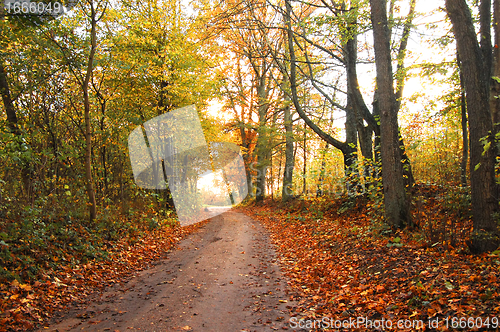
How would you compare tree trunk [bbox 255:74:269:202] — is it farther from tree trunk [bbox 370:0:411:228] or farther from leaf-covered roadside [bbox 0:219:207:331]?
leaf-covered roadside [bbox 0:219:207:331]

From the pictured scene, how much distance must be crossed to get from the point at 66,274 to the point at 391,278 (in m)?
6.32

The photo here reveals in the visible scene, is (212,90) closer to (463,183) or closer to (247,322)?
(463,183)

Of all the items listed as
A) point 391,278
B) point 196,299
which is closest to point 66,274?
point 196,299

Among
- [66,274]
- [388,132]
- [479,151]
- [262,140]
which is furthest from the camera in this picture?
[262,140]

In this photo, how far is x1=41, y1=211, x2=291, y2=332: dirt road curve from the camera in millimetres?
4344

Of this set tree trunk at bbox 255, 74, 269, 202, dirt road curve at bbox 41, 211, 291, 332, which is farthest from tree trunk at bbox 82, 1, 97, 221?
tree trunk at bbox 255, 74, 269, 202

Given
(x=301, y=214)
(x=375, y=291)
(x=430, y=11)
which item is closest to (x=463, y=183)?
(x=375, y=291)

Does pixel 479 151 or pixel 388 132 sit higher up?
pixel 388 132

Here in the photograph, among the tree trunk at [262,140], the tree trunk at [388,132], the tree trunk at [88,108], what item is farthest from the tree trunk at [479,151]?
the tree trunk at [262,140]

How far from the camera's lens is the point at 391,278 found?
5066mm

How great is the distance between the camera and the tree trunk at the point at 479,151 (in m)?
4.90

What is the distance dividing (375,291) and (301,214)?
9575mm

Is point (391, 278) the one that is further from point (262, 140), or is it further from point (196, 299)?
point (262, 140)

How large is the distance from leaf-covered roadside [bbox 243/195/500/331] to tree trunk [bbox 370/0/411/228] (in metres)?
0.52
